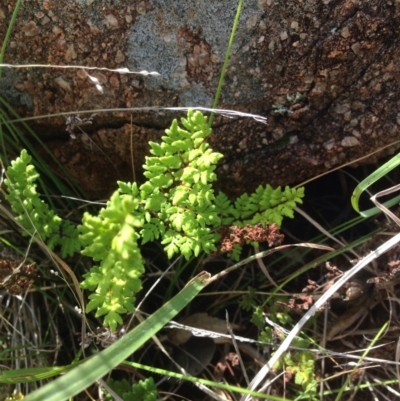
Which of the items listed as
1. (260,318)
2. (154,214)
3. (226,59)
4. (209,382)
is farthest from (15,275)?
(226,59)

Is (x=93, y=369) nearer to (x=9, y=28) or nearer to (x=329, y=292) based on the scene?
(x=329, y=292)

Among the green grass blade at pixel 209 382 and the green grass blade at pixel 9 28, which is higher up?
the green grass blade at pixel 9 28

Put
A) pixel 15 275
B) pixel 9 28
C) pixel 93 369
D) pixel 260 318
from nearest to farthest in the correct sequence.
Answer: pixel 93 369 → pixel 9 28 → pixel 15 275 → pixel 260 318

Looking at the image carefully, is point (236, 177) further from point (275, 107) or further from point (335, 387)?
point (335, 387)

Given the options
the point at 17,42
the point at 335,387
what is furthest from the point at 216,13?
the point at 335,387

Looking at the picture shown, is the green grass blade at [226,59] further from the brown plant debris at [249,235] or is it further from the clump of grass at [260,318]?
the clump of grass at [260,318]

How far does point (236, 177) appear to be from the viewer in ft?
6.68

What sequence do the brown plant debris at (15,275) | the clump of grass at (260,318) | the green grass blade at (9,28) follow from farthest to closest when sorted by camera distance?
the clump of grass at (260,318)
the brown plant debris at (15,275)
the green grass blade at (9,28)

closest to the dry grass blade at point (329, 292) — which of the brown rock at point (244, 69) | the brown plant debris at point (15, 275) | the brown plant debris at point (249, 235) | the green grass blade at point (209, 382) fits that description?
the green grass blade at point (209, 382)

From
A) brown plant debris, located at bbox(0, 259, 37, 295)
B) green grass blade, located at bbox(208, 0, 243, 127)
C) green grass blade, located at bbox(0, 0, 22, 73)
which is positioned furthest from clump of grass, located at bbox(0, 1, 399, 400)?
green grass blade, located at bbox(208, 0, 243, 127)

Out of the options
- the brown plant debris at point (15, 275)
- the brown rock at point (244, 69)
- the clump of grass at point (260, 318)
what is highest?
the brown rock at point (244, 69)

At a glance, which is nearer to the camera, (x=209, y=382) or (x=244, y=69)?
(x=209, y=382)

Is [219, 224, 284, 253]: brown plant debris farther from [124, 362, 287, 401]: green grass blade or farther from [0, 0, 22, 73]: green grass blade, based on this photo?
[0, 0, 22, 73]: green grass blade

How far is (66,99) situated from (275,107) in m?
0.73
